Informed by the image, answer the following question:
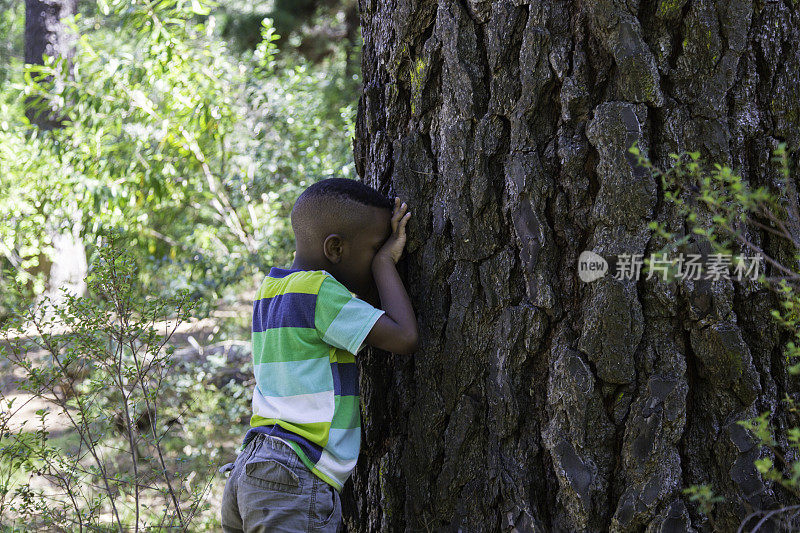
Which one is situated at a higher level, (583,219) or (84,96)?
(84,96)

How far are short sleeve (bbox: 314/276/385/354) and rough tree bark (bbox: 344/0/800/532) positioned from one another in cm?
27

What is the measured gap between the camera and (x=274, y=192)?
5121mm

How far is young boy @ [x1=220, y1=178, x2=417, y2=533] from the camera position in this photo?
78.4 inches

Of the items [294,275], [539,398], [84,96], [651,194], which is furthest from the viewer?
[84,96]

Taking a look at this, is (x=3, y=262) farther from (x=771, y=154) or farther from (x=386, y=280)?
(x=771, y=154)

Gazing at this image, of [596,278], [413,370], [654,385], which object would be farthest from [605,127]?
[413,370]

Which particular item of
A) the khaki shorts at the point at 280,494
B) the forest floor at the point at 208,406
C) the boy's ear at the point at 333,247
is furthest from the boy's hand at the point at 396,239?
the forest floor at the point at 208,406

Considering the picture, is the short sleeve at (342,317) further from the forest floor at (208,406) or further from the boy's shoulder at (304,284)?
the forest floor at (208,406)

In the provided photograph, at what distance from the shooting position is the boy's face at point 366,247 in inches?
86.4

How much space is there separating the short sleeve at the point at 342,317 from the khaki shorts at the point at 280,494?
1.19 ft

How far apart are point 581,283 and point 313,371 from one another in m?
0.86

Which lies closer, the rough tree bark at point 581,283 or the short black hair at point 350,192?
the rough tree bark at point 581,283

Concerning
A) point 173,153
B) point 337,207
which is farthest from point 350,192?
point 173,153

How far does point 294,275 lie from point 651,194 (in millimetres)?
1101
